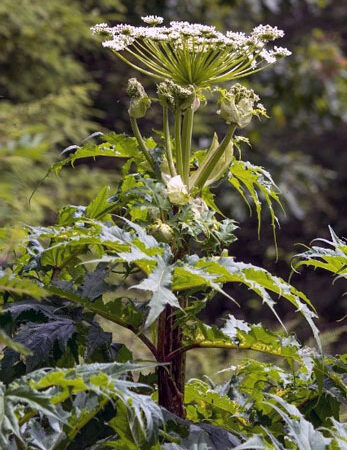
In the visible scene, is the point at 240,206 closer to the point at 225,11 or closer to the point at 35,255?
the point at 225,11

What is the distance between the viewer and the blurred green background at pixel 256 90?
13.1 ft

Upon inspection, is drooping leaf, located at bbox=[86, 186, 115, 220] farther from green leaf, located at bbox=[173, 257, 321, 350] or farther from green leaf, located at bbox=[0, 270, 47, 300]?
green leaf, located at bbox=[0, 270, 47, 300]

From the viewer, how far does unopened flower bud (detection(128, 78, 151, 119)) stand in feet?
3.44

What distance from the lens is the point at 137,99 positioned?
41.7 inches

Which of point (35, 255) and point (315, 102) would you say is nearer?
point (35, 255)

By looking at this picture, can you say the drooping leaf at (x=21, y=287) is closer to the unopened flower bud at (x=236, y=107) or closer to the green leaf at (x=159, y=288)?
the green leaf at (x=159, y=288)

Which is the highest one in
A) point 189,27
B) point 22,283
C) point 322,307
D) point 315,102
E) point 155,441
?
point 189,27

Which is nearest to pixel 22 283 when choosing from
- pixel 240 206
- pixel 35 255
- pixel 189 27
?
pixel 35 255

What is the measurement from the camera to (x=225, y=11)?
5734 millimetres

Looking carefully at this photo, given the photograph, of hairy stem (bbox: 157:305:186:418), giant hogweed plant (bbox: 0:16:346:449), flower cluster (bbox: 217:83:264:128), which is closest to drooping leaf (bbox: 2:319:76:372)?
giant hogweed plant (bbox: 0:16:346:449)

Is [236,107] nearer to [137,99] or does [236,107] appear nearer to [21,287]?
[137,99]

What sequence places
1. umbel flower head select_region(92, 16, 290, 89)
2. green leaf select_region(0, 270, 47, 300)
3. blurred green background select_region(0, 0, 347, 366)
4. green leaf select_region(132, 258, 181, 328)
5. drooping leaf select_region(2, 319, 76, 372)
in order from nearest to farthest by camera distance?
green leaf select_region(0, 270, 47, 300)
green leaf select_region(132, 258, 181, 328)
drooping leaf select_region(2, 319, 76, 372)
umbel flower head select_region(92, 16, 290, 89)
blurred green background select_region(0, 0, 347, 366)

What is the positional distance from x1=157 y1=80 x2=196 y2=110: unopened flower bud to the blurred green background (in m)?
2.13

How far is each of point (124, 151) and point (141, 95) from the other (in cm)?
7
